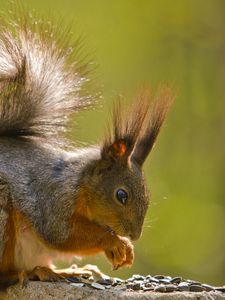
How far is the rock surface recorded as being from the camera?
10.1 ft

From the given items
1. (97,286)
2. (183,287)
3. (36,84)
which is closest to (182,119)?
(36,84)

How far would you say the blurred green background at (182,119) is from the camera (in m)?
6.79

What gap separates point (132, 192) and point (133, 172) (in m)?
0.10

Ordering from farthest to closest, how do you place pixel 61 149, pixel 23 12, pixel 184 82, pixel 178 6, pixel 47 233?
pixel 178 6 < pixel 184 82 < pixel 23 12 < pixel 61 149 < pixel 47 233

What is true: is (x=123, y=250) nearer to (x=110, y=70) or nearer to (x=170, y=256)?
(x=170, y=256)

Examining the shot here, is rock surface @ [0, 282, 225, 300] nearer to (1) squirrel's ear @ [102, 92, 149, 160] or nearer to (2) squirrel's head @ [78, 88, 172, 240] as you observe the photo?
(2) squirrel's head @ [78, 88, 172, 240]

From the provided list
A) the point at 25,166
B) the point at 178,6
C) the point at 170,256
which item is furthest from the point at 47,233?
the point at 178,6

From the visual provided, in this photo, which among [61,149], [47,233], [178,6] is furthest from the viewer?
[178,6]

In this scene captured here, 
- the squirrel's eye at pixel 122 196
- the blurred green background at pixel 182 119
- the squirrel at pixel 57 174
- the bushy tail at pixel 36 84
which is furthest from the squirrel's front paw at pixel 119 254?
the blurred green background at pixel 182 119

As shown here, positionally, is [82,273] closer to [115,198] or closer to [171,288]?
[115,198]

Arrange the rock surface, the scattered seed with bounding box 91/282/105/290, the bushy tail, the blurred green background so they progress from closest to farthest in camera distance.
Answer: the rock surface, the scattered seed with bounding box 91/282/105/290, the bushy tail, the blurred green background

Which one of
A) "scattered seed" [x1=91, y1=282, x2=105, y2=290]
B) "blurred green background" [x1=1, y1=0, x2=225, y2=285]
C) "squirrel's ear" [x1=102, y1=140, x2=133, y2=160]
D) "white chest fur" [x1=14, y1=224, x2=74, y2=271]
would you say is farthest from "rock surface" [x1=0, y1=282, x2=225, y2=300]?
"blurred green background" [x1=1, y1=0, x2=225, y2=285]

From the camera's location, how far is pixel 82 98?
12.7 ft

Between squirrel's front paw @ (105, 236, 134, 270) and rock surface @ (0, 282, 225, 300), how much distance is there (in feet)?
1.18
